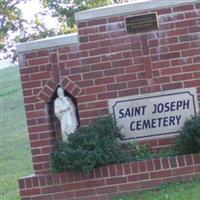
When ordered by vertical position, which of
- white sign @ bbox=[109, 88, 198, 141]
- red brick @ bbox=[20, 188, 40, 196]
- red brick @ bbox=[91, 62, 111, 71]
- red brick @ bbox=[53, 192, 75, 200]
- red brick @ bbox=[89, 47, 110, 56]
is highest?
red brick @ bbox=[89, 47, 110, 56]

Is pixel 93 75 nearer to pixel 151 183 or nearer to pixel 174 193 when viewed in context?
pixel 151 183

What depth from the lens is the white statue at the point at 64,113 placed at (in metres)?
9.38

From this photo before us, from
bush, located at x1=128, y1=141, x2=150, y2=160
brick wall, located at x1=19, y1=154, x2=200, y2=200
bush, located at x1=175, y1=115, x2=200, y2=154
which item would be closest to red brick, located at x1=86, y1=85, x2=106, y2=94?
bush, located at x1=128, y1=141, x2=150, y2=160

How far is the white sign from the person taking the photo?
30.6 feet

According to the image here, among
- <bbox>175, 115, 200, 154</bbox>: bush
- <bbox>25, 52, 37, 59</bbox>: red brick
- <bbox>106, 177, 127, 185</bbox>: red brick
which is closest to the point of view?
<bbox>175, 115, 200, 154</bbox>: bush

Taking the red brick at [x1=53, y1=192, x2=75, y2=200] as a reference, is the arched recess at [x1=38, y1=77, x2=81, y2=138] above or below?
above

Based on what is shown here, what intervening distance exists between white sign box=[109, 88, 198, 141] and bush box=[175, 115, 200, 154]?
36cm

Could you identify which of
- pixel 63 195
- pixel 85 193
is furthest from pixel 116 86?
pixel 63 195

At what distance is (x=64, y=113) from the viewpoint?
9.38 m

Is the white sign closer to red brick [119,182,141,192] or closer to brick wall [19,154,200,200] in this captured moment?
brick wall [19,154,200,200]

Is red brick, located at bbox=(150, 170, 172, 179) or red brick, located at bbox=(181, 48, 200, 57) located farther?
red brick, located at bbox=(181, 48, 200, 57)

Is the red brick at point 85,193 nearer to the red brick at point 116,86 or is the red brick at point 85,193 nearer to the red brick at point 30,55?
the red brick at point 116,86

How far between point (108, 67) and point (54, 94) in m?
0.81

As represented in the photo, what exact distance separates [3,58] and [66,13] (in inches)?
90.2
